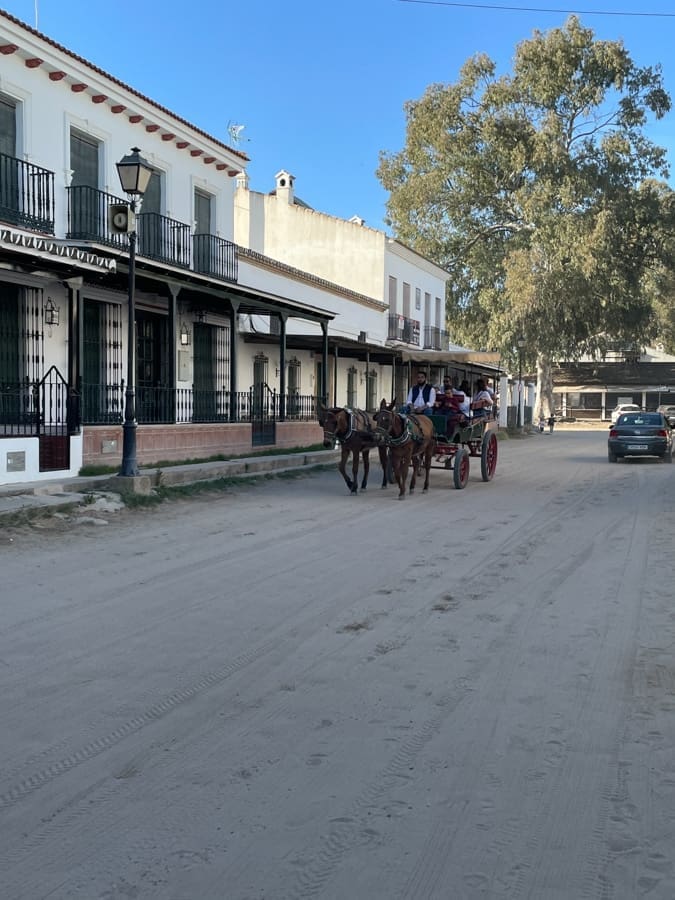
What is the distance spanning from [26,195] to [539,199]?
33363 mm

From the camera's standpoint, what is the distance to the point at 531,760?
412cm

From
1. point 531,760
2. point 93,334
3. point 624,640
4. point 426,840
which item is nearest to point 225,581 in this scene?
point 624,640

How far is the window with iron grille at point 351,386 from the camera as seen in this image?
33.5 m

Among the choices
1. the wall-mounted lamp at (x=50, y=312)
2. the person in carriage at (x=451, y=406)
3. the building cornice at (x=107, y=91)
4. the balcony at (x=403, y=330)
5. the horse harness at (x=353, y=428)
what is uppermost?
the building cornice at (x=107, y=91)

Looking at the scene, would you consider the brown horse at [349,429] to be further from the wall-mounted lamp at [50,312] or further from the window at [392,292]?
the window at [392,292]

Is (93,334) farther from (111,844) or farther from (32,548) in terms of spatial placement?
(111,844)

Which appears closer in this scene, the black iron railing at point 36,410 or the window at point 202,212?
the black iron railing at point 36,410

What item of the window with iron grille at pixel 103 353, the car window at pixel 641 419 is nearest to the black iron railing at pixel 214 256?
the window with iron grille at pixel 103 353

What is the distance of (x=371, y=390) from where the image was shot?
36031 mm

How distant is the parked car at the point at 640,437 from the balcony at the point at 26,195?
16.0 metres

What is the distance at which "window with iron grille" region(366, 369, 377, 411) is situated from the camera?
35513mm

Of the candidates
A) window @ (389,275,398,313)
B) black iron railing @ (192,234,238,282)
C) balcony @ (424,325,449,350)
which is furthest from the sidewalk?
balcony @ (424,325,449,350)

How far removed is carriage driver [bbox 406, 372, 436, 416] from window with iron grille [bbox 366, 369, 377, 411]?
737 inches

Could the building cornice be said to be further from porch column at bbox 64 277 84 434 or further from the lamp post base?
the lamp post base
